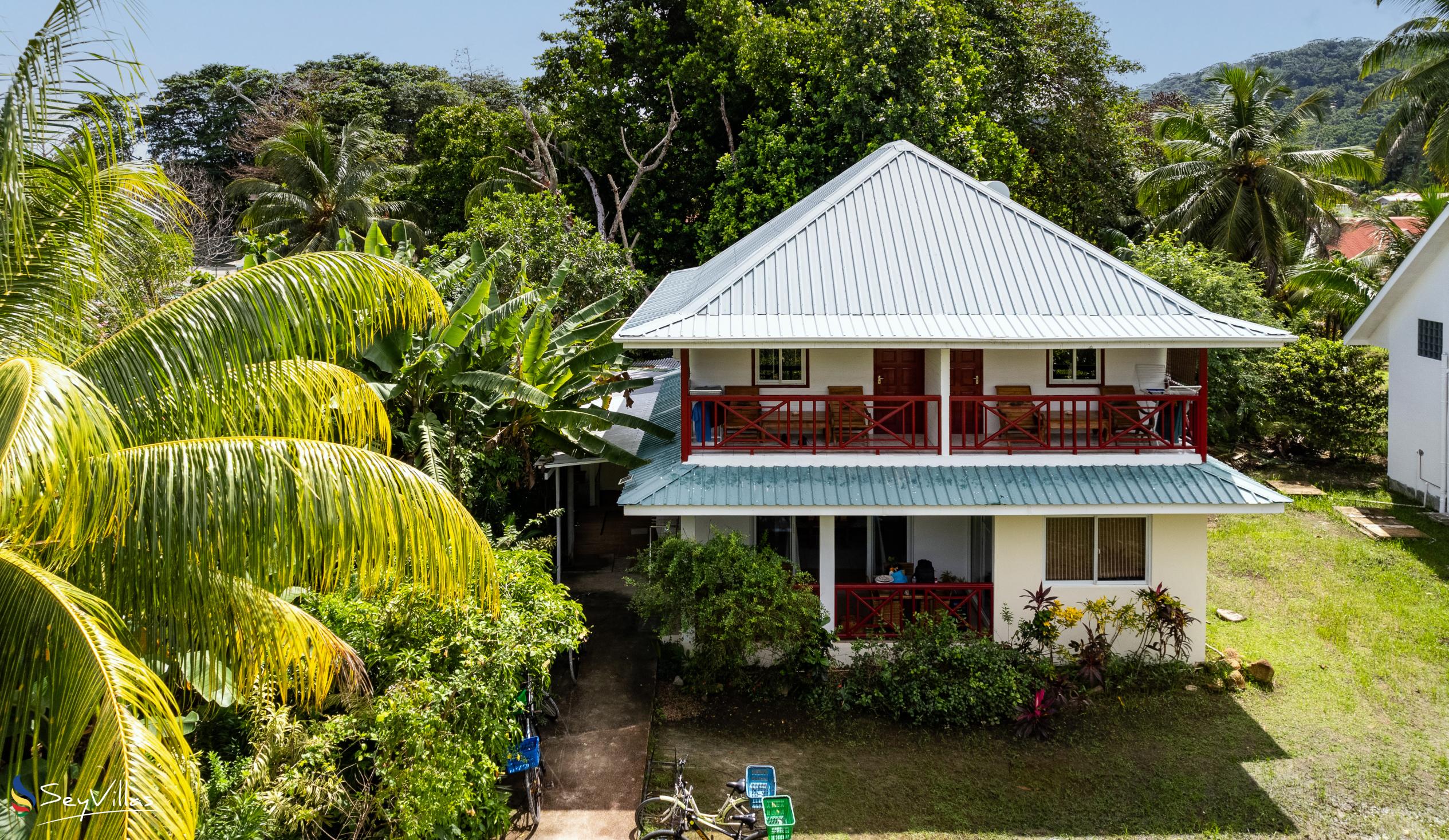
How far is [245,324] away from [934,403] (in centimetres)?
1134

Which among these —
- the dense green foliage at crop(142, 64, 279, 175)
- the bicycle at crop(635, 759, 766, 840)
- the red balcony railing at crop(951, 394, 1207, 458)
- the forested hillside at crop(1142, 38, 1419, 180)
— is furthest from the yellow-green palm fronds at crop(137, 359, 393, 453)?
the forested hillside at crop(1142, 38, 1419, 180)

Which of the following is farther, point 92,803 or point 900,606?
point 900,606

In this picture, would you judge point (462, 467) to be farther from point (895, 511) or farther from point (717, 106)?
point (717, 106)

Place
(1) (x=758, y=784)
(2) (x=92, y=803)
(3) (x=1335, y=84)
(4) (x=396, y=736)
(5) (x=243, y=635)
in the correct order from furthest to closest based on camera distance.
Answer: (3) (x=1335, y=84)
(1) (x=758, y=784)
(4) (x=396, y=736)
(5) (x=243, y=635)
(2) (x=92, y=803)

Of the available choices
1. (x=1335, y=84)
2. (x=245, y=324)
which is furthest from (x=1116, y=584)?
(x=1335, y=84)

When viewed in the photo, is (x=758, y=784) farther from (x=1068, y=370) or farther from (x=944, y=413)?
(x=1068, y=370)

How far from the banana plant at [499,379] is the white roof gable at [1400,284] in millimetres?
16504

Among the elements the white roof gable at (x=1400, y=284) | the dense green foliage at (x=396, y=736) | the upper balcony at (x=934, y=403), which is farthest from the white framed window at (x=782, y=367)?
the white roof gable at (x=1400, y=284)

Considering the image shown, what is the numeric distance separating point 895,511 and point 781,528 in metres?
3.11

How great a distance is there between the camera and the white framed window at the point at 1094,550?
15.4 m

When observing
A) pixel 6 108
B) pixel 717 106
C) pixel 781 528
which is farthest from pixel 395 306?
pixel 717 106

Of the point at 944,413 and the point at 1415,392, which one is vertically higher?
the point at 944,413

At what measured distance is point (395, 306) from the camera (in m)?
Answer: 8.48

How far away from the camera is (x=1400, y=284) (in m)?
23.6
